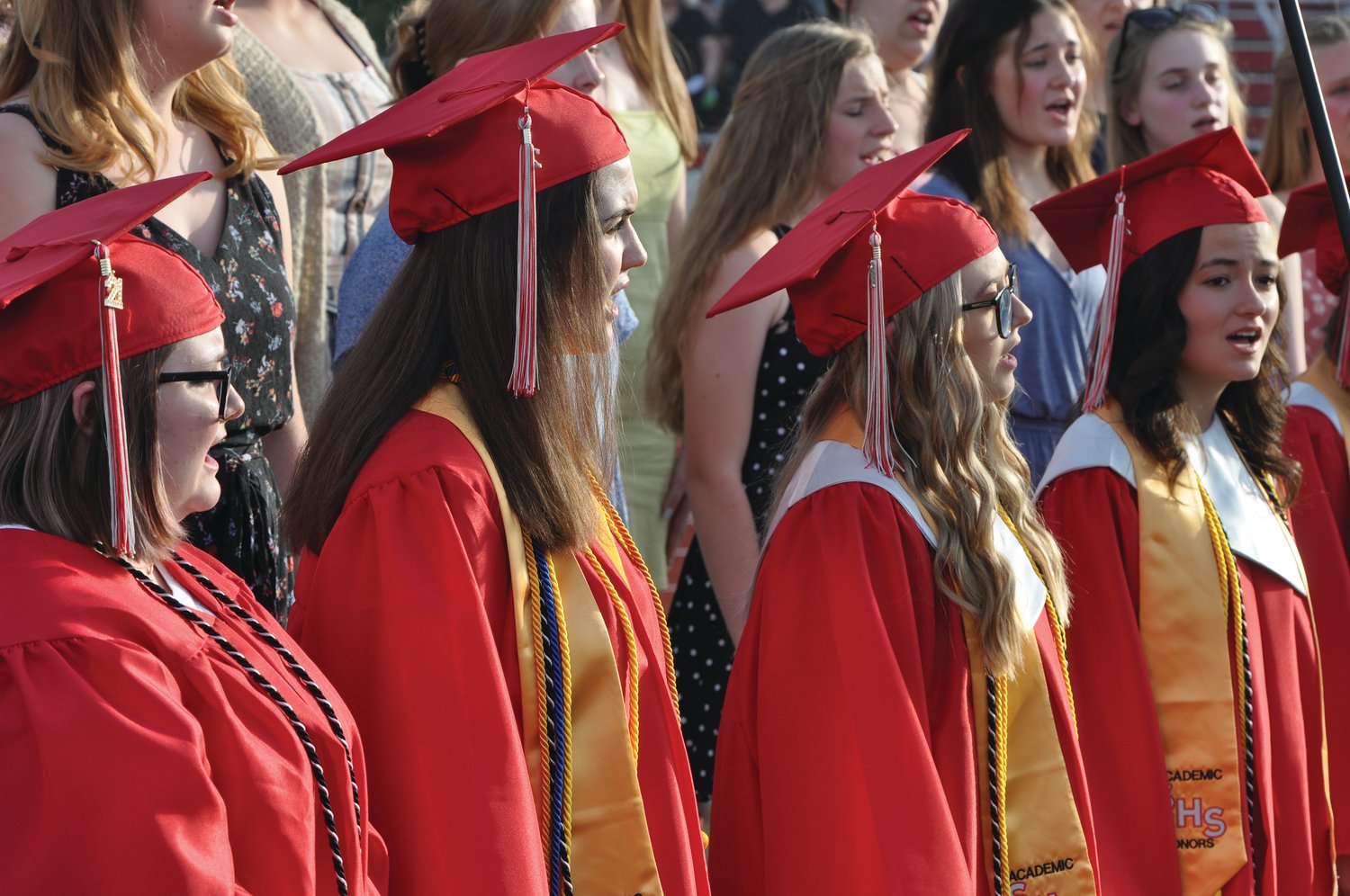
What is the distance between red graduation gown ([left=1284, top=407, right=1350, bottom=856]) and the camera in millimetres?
3826

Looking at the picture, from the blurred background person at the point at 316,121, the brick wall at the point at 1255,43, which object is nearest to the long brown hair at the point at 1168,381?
the blurred background person at the point at 316,121

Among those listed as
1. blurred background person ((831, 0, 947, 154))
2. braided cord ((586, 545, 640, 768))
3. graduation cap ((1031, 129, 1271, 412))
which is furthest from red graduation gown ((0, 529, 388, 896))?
blurred background person ((831, 0, 947, 154))

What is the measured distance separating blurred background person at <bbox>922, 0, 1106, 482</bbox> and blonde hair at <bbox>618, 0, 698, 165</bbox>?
698 millimetres

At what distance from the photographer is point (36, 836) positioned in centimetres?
192

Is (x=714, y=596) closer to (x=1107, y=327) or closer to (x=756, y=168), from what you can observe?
(x=756, y=168)

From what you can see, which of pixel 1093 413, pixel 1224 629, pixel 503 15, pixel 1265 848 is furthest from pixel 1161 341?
pixel 503 15

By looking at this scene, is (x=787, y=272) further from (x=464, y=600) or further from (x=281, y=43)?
(x=281, y=43)

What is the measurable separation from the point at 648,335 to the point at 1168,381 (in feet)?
5.16

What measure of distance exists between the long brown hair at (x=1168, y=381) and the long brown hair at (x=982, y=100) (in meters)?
0.87

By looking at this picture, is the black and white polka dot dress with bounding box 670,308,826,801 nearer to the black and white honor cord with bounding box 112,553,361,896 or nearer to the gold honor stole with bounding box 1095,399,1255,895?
the gold honor stole with bounding box 1095,399,1255,895

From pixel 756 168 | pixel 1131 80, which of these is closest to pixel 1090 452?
pixel 756 168

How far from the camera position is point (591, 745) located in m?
2.46

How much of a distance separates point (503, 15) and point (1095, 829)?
85.1 inches

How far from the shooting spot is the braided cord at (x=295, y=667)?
225cm
